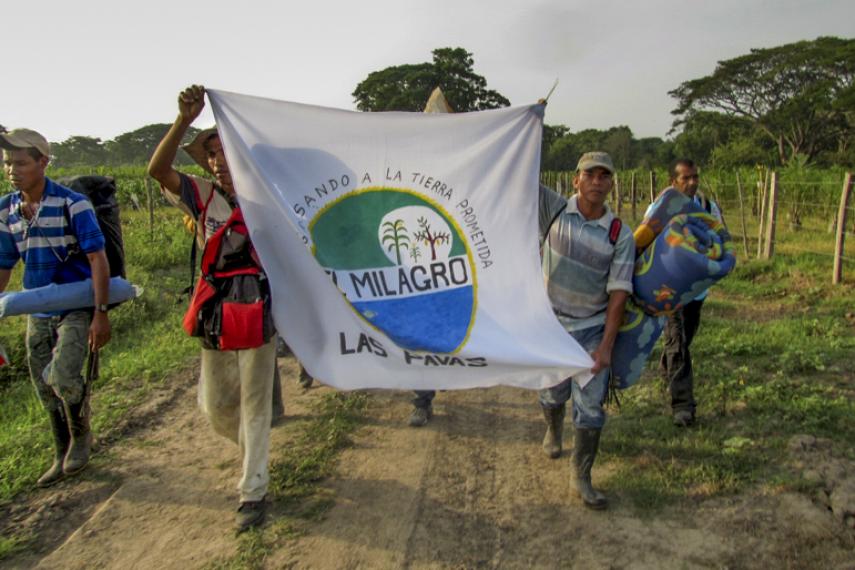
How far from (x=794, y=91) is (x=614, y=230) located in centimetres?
3776

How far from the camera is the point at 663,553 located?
292 cm

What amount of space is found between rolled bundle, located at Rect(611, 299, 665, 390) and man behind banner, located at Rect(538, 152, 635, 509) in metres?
0.10

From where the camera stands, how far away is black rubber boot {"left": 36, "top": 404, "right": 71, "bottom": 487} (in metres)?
3.75

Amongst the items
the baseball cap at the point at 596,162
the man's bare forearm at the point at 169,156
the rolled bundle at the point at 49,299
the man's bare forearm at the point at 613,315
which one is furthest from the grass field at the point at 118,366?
the baseball cap at the point at 596,162

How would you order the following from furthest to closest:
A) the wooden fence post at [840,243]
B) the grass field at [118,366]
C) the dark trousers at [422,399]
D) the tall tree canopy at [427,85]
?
1. the tall tree canopy at [427,85]
2. the wooden fence post at [840,243]
3. the dark trousers at [422,399]
4. the grass field at [118,366]

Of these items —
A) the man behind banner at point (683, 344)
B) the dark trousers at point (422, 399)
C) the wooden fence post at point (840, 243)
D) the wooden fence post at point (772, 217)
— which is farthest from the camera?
the wooden fence post at point (772, 217)

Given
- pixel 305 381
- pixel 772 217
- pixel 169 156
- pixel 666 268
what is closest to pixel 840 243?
pixel 772 217

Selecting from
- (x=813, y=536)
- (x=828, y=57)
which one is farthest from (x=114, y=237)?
(x=828, y=57)

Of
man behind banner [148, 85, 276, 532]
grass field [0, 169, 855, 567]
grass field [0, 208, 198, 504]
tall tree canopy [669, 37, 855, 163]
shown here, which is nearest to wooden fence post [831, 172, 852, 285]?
grass field [0, 169, 855, 567]

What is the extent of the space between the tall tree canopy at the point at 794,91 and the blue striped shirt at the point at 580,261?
34381mm

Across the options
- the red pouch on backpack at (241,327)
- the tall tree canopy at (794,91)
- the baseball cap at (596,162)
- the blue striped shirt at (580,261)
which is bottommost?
the red pouch on backpack at (241,327)

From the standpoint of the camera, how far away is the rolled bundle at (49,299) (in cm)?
346

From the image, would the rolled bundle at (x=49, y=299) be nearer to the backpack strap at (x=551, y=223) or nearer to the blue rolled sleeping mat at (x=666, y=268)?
the backpack strap at (x=551, y=223)

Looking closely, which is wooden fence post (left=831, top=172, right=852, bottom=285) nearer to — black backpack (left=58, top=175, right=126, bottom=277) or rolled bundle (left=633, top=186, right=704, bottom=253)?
rolled bundle (left=633, top=186, right=704, bottom=253)
